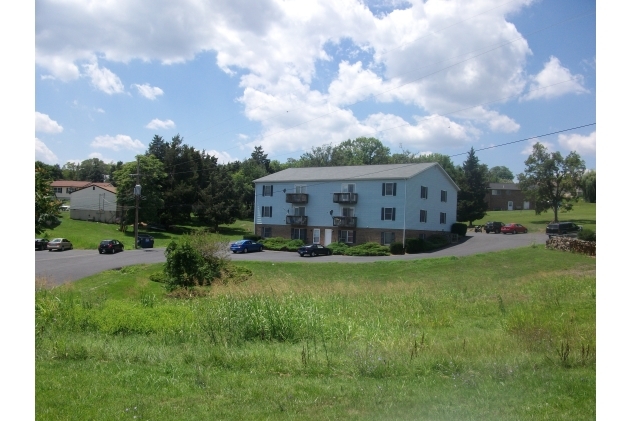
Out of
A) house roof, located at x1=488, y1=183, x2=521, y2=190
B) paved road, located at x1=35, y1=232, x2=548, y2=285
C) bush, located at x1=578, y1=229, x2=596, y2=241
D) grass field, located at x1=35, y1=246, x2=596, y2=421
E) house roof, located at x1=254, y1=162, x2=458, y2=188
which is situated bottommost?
grass field, located at x1=35, y1=246, x2=596, y2=421

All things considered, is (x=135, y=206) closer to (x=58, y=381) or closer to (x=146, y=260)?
(x=146, y=260)

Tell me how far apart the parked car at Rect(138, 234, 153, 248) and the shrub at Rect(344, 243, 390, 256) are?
6927 millimetres

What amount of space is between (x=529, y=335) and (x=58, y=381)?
19.5 ft

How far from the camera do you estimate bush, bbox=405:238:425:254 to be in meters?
16.2

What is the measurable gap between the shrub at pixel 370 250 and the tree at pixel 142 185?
7316 millimetres

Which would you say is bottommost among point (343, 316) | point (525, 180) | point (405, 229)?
point (343, 316)

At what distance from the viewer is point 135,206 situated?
14023 millimetres

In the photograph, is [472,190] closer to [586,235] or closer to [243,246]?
[586,235]

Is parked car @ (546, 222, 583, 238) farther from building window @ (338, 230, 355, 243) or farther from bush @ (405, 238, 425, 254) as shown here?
building window @ (338, 230, 355, 243)

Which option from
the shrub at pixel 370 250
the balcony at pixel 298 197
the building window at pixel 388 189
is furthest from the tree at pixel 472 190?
the balcony at pixel 298 197

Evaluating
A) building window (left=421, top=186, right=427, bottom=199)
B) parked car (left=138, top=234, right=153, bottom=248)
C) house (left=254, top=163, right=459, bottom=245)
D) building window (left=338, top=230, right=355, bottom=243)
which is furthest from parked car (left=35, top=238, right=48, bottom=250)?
building window (left=421, top=186, right=427, bottom=199)

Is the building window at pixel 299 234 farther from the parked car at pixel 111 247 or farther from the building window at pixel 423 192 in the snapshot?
the parked car at pixel 111 247

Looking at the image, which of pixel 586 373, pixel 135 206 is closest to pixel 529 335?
pixel 586 373

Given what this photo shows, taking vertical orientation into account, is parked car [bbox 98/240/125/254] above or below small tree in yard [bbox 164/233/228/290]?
above
